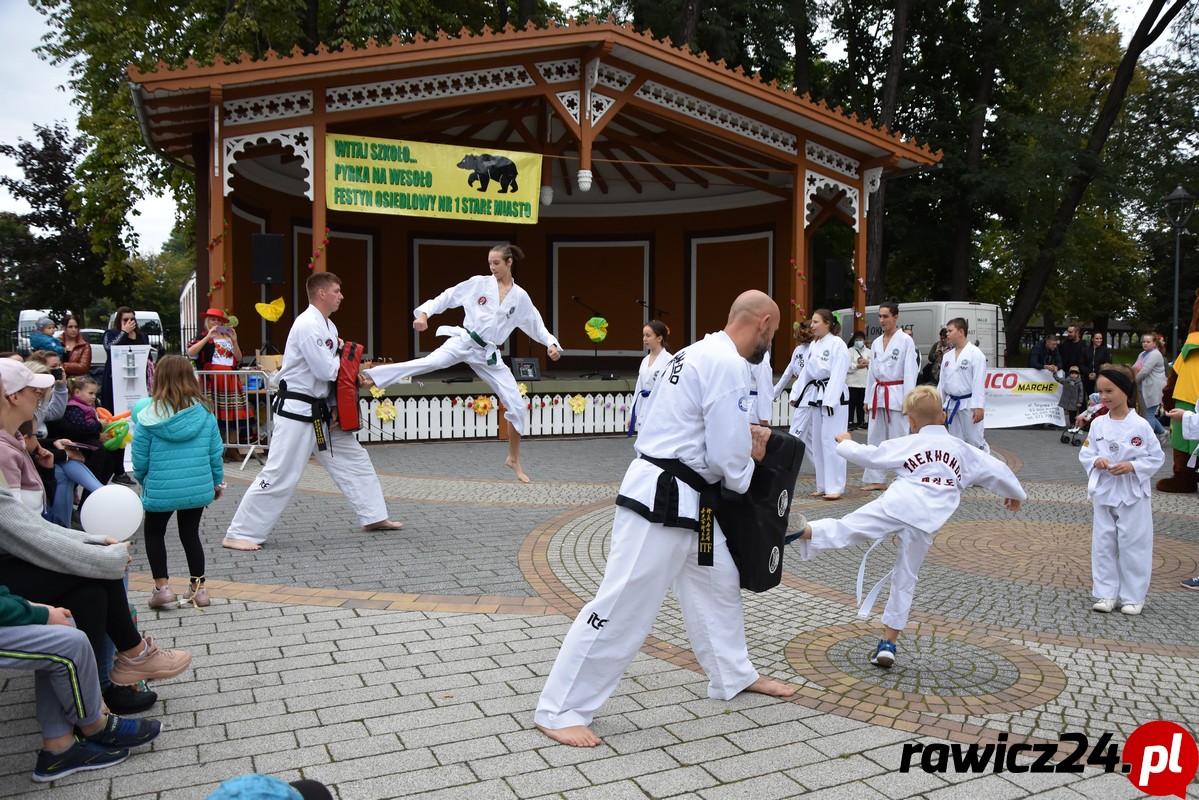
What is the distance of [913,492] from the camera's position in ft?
14.1

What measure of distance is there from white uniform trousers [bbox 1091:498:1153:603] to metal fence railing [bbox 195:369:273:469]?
29.1 ft

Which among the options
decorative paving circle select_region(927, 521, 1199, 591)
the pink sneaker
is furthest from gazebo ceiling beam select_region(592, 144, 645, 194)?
the pink sneaker

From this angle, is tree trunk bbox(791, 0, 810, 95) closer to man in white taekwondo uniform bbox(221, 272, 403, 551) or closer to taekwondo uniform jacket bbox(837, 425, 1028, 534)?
man in white taekwondo uniform bbox(221, 272, 403, 551)

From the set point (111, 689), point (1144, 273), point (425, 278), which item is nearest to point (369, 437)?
point (425, 278)

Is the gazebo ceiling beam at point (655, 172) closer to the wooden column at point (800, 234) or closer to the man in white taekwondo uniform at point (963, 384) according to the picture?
the wooden column at point (800, 234)

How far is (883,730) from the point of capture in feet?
11.9

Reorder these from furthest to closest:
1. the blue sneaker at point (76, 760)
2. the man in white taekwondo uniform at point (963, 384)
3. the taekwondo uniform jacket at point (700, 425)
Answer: the man in white taekwondo uniform at point (963, 384) < the taekwondo uniform jacket at point (700, 425) < the blue sneaker at point (76, 760)

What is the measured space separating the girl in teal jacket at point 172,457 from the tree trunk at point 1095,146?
22.5m

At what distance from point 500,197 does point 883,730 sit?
11.1 meters

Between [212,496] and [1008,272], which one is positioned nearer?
[212,496]

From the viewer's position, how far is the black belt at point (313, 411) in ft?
21.4

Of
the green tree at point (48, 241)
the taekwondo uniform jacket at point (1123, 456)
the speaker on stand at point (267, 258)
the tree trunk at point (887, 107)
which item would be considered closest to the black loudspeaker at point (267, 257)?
the speaker on stand at point (267, 258)

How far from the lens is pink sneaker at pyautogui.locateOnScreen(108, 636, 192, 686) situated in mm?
3605

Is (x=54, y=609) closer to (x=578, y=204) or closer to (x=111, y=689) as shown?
(x=111, y=689)
